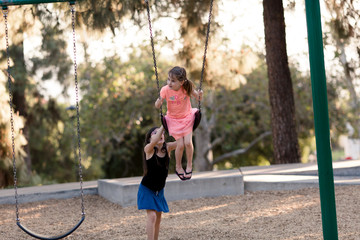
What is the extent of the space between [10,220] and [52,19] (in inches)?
225

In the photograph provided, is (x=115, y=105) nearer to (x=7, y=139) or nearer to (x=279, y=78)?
(x=7, y=139)

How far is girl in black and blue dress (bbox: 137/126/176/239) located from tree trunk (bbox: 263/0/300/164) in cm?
550

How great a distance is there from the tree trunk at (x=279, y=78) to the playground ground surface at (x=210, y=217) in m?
2.63

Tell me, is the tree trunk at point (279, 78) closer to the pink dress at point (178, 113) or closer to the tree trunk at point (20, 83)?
the pink dress at point (178, 113)

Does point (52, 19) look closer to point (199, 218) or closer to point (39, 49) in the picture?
point (39, 49)

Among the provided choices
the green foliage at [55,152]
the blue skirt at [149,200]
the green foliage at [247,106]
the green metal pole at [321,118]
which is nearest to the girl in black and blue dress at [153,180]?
the blue skirt at [149,200]

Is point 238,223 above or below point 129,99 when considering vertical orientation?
below

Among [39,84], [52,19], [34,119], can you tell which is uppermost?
[52,19]

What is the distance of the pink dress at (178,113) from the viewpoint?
427 cm

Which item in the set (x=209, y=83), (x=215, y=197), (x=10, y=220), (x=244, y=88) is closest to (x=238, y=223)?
(x=215, y=197)

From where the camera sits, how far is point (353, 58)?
A: 10031 millimetres

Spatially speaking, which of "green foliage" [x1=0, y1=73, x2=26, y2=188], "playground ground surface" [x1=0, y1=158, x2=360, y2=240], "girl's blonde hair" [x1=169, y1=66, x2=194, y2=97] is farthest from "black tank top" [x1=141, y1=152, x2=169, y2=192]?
"green foliage" [x1=0, y1=73, x2=26, y2=188]

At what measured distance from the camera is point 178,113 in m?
4.31

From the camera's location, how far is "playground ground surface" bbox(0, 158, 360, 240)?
502cm
